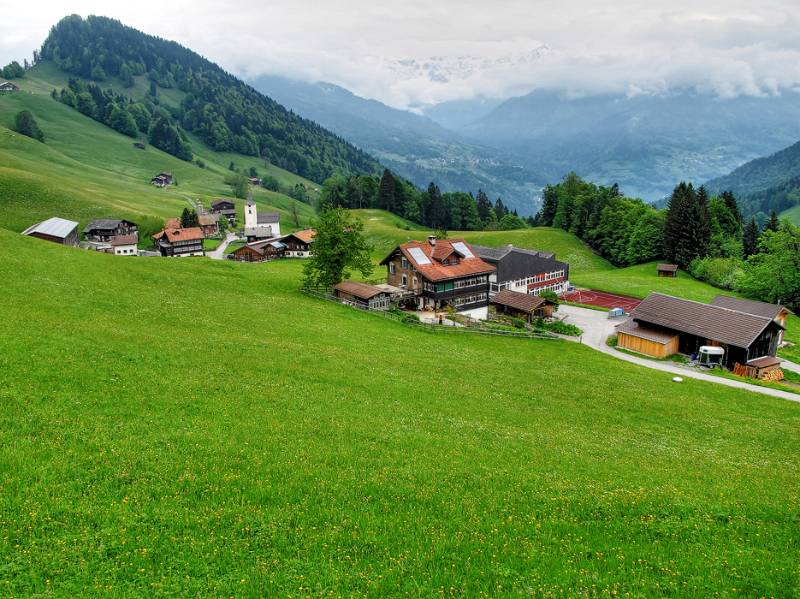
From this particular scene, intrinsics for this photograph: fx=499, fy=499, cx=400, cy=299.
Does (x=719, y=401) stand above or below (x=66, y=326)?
below

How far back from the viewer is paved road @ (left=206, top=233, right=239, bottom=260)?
118950mm

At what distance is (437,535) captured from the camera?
14297 mm

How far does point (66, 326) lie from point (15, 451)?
56.6ft

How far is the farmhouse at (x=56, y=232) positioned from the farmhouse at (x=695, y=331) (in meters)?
88.2

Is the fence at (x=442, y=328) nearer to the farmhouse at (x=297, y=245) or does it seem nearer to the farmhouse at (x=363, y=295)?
the farmhouse at (x=363, y=295)

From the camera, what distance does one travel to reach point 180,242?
116812mm

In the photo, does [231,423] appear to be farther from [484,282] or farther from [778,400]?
[484,282]

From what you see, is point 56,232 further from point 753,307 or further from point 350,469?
point 753,307

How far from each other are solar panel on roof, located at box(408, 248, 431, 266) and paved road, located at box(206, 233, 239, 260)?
A: 57776 millimetres

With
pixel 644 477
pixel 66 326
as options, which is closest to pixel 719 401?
pixel 644 477

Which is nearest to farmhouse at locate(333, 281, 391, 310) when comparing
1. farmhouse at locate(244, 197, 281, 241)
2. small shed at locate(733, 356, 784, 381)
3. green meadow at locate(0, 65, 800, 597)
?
green meadow at locate(0, 65, 800, 597)

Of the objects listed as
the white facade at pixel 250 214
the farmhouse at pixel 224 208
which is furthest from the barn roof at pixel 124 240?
the farmhouse at pixel 224 208

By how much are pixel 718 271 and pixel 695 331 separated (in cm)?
5049

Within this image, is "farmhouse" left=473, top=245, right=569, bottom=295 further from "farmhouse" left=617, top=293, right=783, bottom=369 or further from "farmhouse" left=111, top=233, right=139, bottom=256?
"farmhouse" left=111, top=233, right=139, bottom=256
